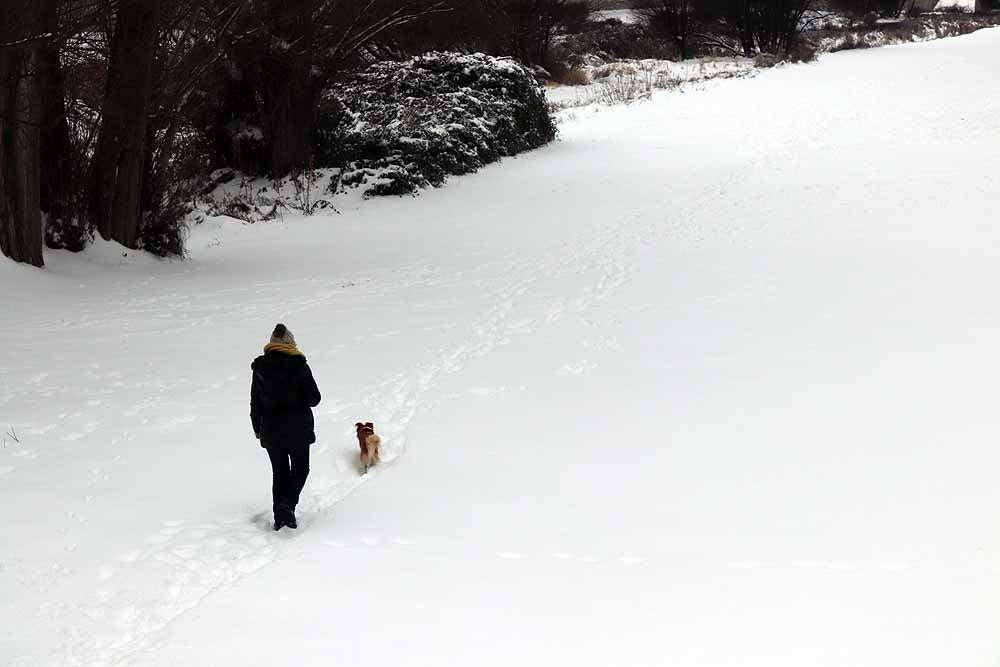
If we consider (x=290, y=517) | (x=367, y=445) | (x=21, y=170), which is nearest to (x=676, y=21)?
(x=21, y=170)

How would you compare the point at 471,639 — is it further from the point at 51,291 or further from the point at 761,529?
the point at 51,291

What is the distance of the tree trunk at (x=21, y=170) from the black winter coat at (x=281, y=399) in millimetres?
6803

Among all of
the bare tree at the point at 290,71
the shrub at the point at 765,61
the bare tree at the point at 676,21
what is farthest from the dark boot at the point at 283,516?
the bare tree at the point at 676,21

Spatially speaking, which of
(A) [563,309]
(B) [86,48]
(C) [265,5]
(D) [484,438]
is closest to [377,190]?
(C) [265,5]

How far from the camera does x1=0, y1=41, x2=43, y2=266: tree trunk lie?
10.6 m

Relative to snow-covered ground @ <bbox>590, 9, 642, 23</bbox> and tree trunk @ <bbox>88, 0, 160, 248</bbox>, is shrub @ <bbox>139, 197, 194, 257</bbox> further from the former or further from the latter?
snow-covered ground @ <bbox>590, 9, 642, 23</bbox>

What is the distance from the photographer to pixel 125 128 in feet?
40.9

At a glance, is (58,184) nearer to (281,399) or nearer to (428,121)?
(281,399)

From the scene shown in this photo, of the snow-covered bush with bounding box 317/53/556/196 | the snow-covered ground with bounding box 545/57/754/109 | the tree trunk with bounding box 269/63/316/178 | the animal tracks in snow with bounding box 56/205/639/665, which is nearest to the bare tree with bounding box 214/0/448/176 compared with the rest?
the tree trunk with bounding box 269/63/316/178

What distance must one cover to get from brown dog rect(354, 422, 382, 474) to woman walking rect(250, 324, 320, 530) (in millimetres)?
817

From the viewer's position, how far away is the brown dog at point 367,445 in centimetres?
650

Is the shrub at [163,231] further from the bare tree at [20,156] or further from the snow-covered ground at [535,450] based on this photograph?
the bare tree at [20,156]

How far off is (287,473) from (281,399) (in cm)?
47

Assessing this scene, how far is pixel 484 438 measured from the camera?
7078mm
